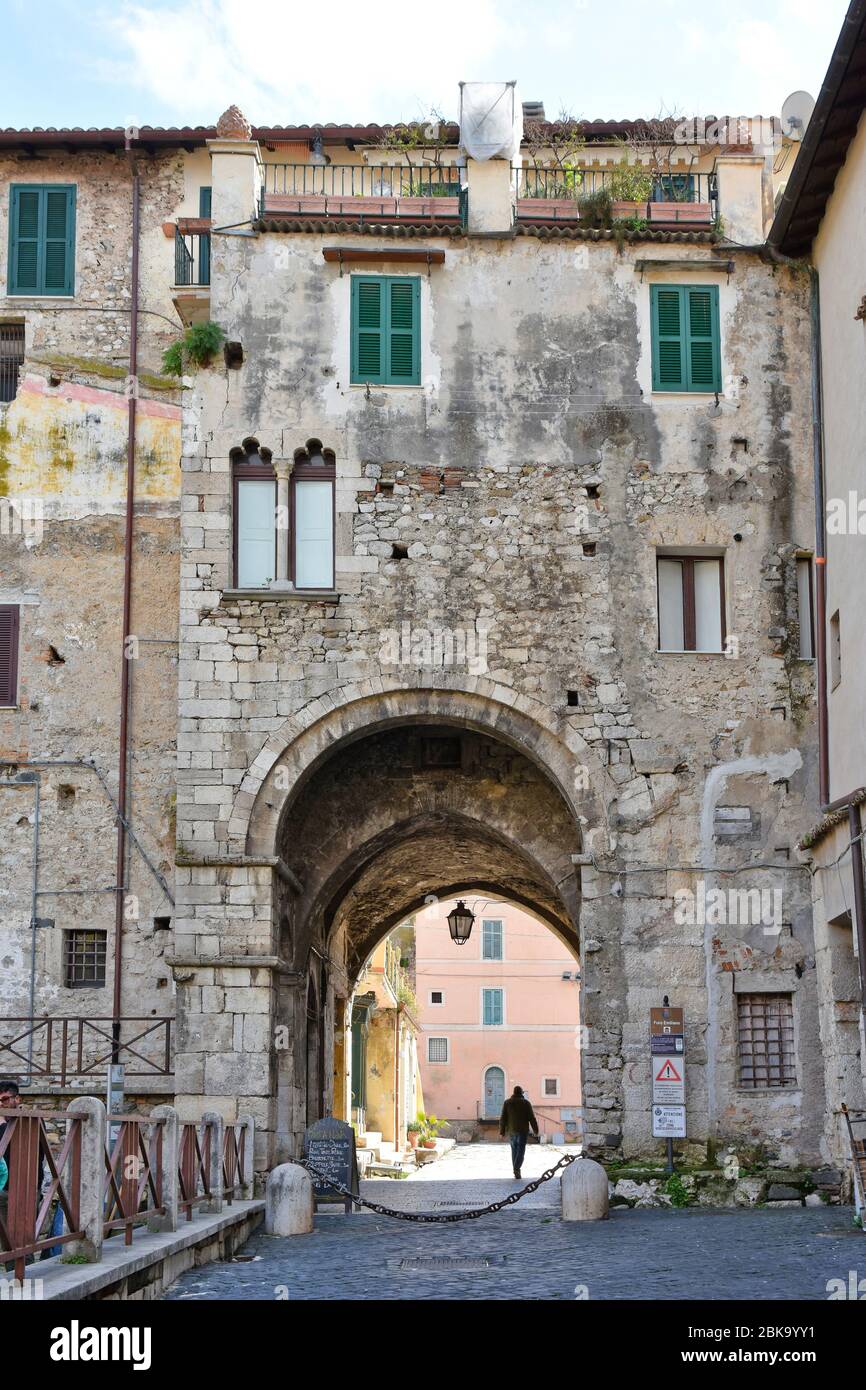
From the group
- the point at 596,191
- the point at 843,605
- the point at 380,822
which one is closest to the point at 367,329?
the point at 596,191

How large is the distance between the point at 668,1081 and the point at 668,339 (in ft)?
26.6

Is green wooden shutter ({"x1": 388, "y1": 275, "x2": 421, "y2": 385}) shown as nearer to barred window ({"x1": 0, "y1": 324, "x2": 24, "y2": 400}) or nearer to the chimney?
the chimney

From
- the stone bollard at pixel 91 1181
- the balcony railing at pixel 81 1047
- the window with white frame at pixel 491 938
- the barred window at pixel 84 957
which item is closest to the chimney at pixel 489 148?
the barred window at pixel 84 957

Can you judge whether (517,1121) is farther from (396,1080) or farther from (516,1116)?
(396,1080)

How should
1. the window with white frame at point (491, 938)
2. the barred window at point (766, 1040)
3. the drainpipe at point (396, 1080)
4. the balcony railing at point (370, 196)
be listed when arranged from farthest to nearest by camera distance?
the window with white frame at point (491, 938), the drainpipe at point (396, 1080), the balcony railing at point (370, 196), the barred window at point (766, 1040)

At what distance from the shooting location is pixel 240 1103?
1795 centimetres

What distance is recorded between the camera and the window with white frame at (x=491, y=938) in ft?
174

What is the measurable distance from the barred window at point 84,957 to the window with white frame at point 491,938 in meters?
33.0

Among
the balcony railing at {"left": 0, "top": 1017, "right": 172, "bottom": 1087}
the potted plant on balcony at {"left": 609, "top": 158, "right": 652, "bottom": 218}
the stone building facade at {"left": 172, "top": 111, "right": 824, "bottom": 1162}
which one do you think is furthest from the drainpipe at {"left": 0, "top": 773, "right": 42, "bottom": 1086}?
the potted plant on balcony at {"left": 609, "top": 158, "right": 652, "bottom": 218}

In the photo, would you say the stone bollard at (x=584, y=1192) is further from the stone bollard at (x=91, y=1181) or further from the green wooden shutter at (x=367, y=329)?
the green wooden shutter at (x=367, y=329)

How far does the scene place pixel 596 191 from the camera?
20812 millimetres

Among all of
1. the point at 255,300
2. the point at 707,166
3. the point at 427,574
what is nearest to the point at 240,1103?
the point at 427,574

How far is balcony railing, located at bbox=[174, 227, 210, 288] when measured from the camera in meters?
22.0

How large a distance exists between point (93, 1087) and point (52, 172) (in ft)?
37.2
